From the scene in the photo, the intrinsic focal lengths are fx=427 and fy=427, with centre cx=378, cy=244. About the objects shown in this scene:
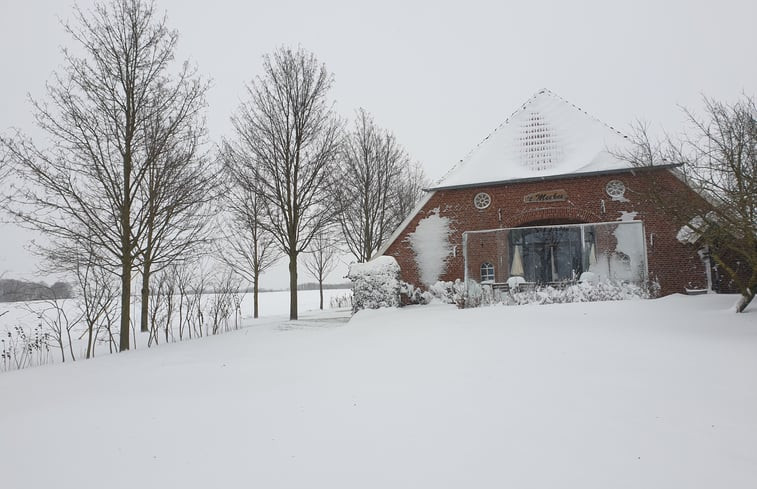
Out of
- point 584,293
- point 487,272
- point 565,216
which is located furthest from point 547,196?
point 584,293

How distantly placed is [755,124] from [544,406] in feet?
25.4

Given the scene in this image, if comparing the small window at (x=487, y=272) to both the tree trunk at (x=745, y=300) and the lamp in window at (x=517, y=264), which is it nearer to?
the lamp in window at (x=517, y=264)

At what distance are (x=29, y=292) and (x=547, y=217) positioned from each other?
15.1 meters

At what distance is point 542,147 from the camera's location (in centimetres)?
1573

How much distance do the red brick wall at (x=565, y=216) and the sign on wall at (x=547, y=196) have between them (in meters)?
0.11

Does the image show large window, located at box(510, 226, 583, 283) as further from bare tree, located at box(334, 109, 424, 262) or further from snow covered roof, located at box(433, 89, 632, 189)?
bare tree, located at box(334, 109, 424, 262)

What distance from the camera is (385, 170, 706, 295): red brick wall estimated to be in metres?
13.3

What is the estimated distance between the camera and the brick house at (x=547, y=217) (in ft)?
38.8

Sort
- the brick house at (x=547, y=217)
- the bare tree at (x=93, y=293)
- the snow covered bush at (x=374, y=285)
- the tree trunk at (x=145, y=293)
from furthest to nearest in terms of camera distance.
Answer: the snow covered bush at (x=374, y=285) < the tree trunk at (x=145, y=293) < the brick house at (x=547, y=217) < the bare tree at (x=93, y=293)

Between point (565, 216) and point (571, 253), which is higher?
point (565, 216)

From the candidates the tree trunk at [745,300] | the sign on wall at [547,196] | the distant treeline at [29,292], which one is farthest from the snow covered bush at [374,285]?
the tree trunk at [745,300]

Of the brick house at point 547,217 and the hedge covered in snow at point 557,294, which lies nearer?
the hedge covered in snow at point 557,294

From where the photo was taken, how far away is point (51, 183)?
9.71m

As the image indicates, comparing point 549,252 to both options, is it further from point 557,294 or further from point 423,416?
point 423,416
